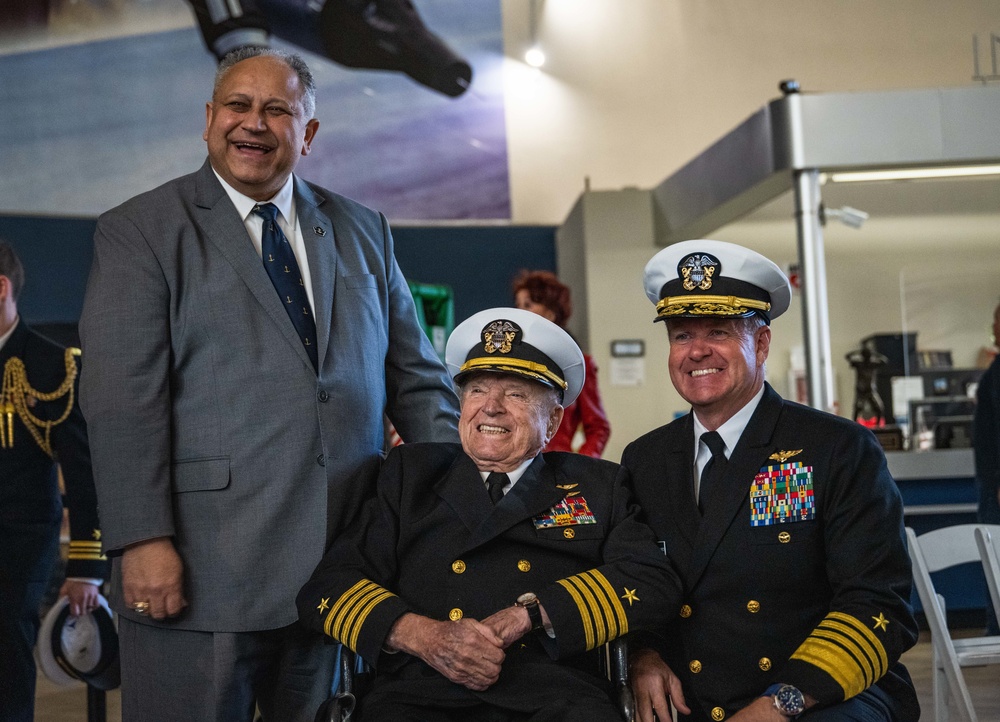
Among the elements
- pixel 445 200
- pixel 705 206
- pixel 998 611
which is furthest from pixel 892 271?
pixel 445 200

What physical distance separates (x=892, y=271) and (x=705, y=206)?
1.22 meters

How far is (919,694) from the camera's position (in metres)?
4.30

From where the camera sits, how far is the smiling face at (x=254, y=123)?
2070 millimetres

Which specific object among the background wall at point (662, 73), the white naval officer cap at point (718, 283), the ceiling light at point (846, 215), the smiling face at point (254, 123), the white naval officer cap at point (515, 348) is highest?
the background wall at point (662, 73)

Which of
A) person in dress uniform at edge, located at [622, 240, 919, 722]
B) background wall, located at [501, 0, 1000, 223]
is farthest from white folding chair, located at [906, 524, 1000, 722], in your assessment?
background wall, located at [501, 0, 1000, 223]

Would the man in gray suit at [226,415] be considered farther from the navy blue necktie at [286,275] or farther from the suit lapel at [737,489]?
the suit lapel at [737,489]

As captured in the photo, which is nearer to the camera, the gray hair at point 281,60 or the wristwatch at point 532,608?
the wristwatch at point 532,608

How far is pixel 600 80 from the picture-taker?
9.08 m

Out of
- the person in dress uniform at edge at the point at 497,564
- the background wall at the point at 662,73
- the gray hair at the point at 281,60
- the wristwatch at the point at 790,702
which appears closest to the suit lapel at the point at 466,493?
the person in dress uniform at edge at the point at 497,564

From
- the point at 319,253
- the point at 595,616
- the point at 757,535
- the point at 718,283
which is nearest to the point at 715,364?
the point at 718,283

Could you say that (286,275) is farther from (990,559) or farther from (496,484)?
(990,559)

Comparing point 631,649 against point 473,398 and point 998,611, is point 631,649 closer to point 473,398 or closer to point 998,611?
point 473,398

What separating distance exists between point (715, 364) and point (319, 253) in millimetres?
832

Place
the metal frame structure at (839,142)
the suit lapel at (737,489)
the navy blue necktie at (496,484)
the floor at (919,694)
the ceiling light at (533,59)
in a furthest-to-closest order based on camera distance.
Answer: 1. the ceiling light at (533,59)
2. the metal frame structure at (839,142)
3. the floor at (919,694)
4. the navy blue necktie at (496,484)
5. the suit lapel at (737,489)
